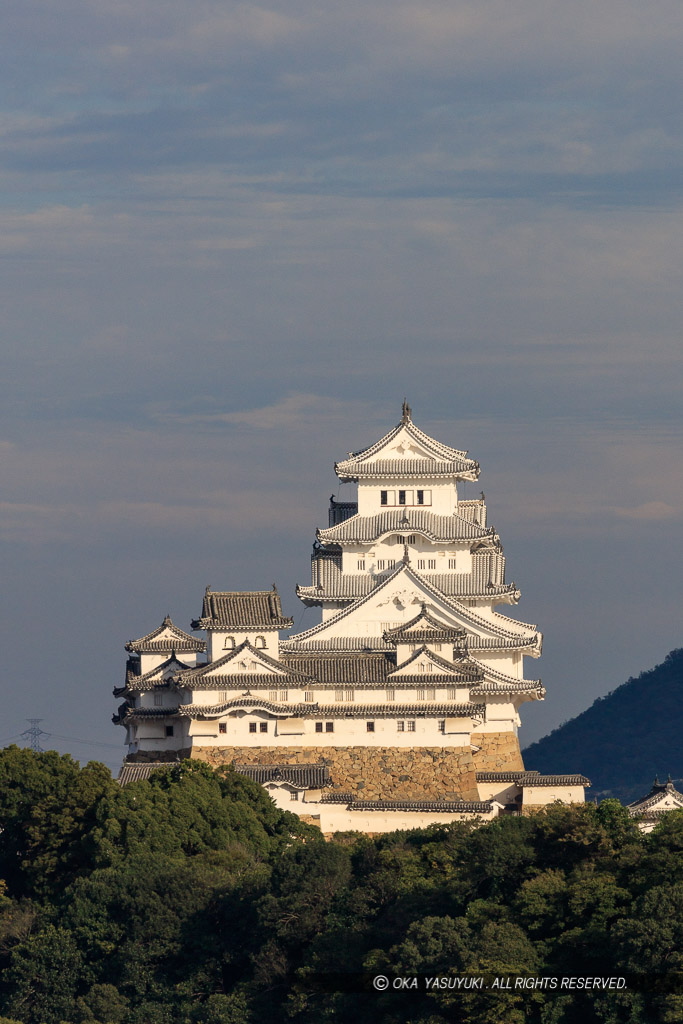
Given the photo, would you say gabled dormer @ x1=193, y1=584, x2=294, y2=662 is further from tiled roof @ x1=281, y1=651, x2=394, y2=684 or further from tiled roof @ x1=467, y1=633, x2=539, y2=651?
tiled roof @ x1=467, y1=633, x2=539, y2=651

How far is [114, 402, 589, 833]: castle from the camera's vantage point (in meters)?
52.3

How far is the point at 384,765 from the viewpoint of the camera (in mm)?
53562

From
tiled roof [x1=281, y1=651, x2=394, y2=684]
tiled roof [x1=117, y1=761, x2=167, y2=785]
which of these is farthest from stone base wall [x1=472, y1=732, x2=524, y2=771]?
tiled roof [x1=117, y1=761, x2=167, y2=785]

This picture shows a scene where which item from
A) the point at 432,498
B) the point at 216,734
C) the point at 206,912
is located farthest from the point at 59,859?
the point at 432,498

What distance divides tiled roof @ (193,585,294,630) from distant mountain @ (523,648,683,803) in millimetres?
82639

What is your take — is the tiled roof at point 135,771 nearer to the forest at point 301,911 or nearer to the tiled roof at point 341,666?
the forest at point 301,911

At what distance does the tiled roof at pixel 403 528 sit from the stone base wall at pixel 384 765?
10857 millimetres

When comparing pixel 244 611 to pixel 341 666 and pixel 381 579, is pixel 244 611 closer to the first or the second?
pixel 341 666

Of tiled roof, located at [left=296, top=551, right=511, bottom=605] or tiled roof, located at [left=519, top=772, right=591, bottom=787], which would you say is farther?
tiled roof, located at [left=296, top=551, right=511, bottom=605]

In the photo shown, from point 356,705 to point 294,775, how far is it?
15.2ft

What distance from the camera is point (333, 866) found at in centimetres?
4059

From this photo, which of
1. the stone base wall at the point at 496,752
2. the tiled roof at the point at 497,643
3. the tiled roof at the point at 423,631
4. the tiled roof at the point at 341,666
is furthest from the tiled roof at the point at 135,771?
the tiled roof at the point at 497,643

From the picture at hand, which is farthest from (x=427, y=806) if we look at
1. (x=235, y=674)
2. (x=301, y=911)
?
(x=301, y=911)

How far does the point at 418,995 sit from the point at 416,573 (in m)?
25.4
